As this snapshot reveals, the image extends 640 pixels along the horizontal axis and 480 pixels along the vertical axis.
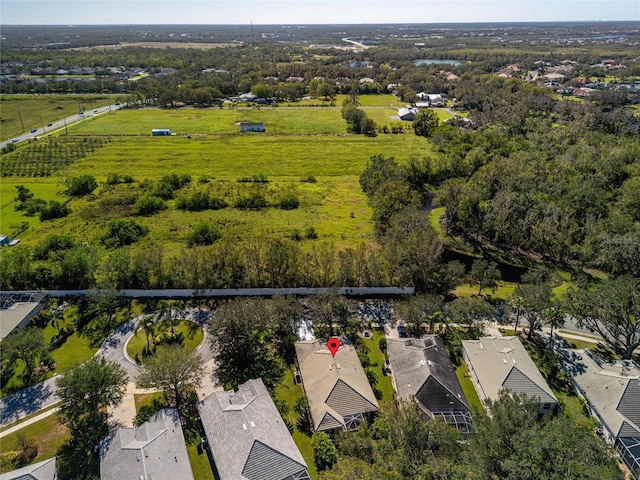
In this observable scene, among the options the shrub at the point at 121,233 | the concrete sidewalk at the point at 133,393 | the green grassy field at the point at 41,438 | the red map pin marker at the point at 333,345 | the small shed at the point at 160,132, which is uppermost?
the small shed at the point at 160,132

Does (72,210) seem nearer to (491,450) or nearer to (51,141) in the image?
(51,141)

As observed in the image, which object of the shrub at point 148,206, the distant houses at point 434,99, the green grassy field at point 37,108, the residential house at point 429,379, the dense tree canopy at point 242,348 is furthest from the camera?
the distant houses at point 434,99

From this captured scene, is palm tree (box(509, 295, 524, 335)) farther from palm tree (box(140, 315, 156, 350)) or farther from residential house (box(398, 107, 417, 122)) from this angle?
residential house (box(398, 107, 417, 122))

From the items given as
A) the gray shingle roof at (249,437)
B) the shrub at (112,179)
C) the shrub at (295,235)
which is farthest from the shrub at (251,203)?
the gray shingle roof at (249,437)

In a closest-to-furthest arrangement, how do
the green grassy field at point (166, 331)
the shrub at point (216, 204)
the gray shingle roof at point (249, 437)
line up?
the gray shingle roof at point (249, 437)
the green grassy field at point (166, 331)
the shrub at point (216, 204)

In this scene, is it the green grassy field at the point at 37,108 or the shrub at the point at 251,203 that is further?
the green grassy field at the point at 37,108

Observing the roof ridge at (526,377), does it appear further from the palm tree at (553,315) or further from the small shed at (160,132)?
the small shed at (160,132)

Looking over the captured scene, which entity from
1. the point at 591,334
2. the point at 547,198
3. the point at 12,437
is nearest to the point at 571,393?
the point at 591,334
